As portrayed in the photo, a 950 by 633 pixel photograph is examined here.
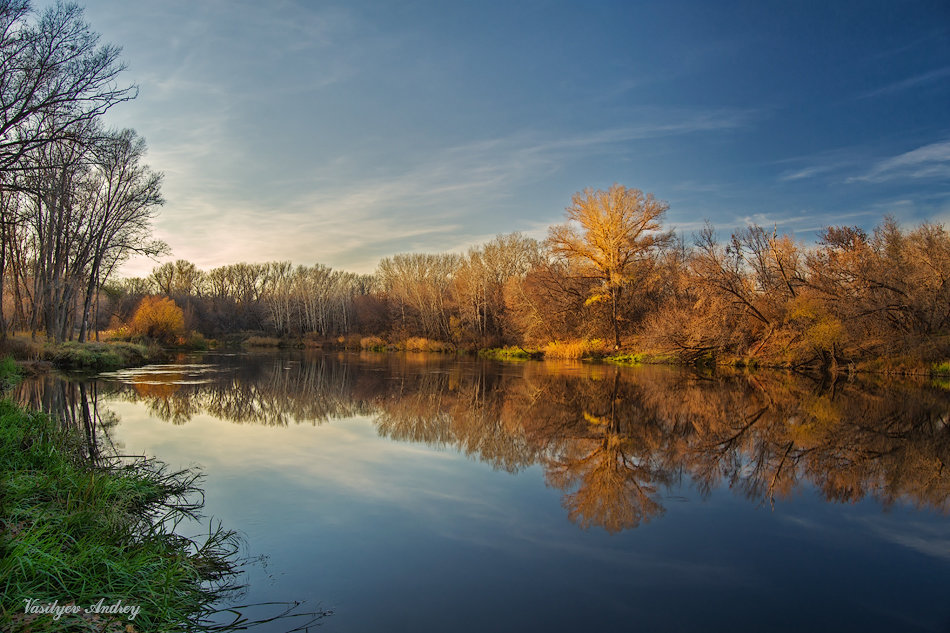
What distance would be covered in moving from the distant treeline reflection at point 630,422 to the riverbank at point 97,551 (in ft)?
11.7

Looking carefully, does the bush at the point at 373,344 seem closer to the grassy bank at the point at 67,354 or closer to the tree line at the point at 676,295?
the tree line at the point at 676,295

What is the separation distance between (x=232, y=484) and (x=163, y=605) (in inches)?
130

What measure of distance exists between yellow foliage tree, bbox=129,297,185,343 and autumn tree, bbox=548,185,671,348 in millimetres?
25828

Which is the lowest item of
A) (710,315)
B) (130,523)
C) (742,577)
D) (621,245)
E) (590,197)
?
(742,577)

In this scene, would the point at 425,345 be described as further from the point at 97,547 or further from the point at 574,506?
the point at 97,547

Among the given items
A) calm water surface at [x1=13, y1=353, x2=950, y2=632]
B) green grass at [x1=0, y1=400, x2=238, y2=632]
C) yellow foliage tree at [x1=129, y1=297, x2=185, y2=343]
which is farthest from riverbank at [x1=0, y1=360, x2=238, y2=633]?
yellow foliage tree at [x1=129, y1=297, x2=185, y2=343]

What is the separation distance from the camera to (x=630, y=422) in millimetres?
10672

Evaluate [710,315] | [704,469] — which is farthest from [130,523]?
[710,315]

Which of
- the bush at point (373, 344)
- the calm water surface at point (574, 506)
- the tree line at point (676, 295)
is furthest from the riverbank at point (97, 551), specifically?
the bush at point (373, 344)

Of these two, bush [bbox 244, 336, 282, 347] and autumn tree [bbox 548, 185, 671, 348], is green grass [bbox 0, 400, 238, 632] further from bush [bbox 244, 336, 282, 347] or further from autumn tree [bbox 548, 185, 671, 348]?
bush [bbox 244, 336, 282, 347]

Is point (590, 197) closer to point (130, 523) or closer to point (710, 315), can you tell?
point (710, 315)

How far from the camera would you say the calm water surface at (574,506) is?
146 inches

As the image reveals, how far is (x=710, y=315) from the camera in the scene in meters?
23.9

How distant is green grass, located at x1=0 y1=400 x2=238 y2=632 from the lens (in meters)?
2.96
